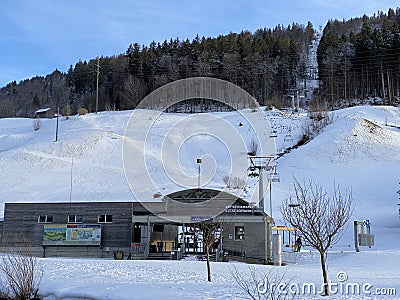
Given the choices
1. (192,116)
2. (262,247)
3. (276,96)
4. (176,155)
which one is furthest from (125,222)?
(276,96)

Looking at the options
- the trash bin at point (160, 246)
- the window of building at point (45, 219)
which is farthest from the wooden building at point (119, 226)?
the trash bin at point (160, 246)

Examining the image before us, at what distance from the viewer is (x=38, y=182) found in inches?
1628

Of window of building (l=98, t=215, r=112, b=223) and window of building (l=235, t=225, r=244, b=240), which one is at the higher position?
window of building (l=98, t=215, r=112, b=223)

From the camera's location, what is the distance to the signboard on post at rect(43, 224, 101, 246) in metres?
25.7

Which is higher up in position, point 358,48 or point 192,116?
point 358,48

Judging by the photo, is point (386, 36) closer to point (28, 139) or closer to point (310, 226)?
point (28, 139)

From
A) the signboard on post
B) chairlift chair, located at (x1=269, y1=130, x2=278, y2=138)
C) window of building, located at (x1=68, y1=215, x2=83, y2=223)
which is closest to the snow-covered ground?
chairlift chair, located at (x1=269, y1=130, x2=278, y2=138)

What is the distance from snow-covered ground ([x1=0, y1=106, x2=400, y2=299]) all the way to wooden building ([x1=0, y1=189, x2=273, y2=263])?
9.85 feet

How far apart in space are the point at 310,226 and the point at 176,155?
42.3 metres

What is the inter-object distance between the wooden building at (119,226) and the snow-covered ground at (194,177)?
3.00 metres

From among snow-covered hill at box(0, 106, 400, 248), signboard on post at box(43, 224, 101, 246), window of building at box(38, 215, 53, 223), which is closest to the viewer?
signboard on post at box(43, 224, 101, 246)

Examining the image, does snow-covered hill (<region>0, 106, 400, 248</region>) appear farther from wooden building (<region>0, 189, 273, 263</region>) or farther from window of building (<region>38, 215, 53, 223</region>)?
window of building (<region>38, 215, 53, 223</region>)

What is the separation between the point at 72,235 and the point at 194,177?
2041cm

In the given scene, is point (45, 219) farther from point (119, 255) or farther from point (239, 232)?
point (239, 232)
